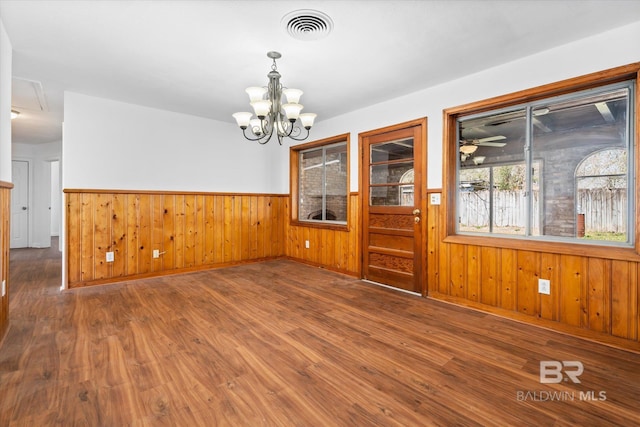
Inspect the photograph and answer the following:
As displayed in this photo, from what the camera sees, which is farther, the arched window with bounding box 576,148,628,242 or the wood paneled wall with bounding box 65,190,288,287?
the wood paneled wall with bounding box 65,190,288,287

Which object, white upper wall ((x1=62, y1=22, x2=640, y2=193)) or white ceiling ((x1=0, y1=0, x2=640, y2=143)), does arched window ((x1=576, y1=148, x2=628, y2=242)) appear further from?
white ceiling ((x1=0, y1=0, x2=640, y2=143))

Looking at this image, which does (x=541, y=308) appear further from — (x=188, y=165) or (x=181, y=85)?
(x=188, y=165)

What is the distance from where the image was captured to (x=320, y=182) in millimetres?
5148

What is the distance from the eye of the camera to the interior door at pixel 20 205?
6.68 metres

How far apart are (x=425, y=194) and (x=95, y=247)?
407cm

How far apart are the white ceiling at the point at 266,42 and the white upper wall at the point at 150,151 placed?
390 mm

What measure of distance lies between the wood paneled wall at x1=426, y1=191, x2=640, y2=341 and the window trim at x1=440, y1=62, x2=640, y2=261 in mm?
51

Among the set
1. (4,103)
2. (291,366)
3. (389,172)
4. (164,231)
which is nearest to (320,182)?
(389,172)

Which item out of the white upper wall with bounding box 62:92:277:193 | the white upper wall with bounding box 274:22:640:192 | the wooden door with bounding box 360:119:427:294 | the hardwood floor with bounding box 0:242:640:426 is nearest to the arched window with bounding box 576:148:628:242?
the white upper wall with bounding box 274:22:640:192

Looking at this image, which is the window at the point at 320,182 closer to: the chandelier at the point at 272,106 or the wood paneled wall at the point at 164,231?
the wood paneled wall at the point at 164,231

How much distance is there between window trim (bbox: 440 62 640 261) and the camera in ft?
7.40

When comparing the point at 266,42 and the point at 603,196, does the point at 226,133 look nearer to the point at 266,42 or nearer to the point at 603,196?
the point at 266,42

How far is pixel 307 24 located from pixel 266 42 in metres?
0.43

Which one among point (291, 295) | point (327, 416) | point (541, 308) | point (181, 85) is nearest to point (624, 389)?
point (541, 308)
